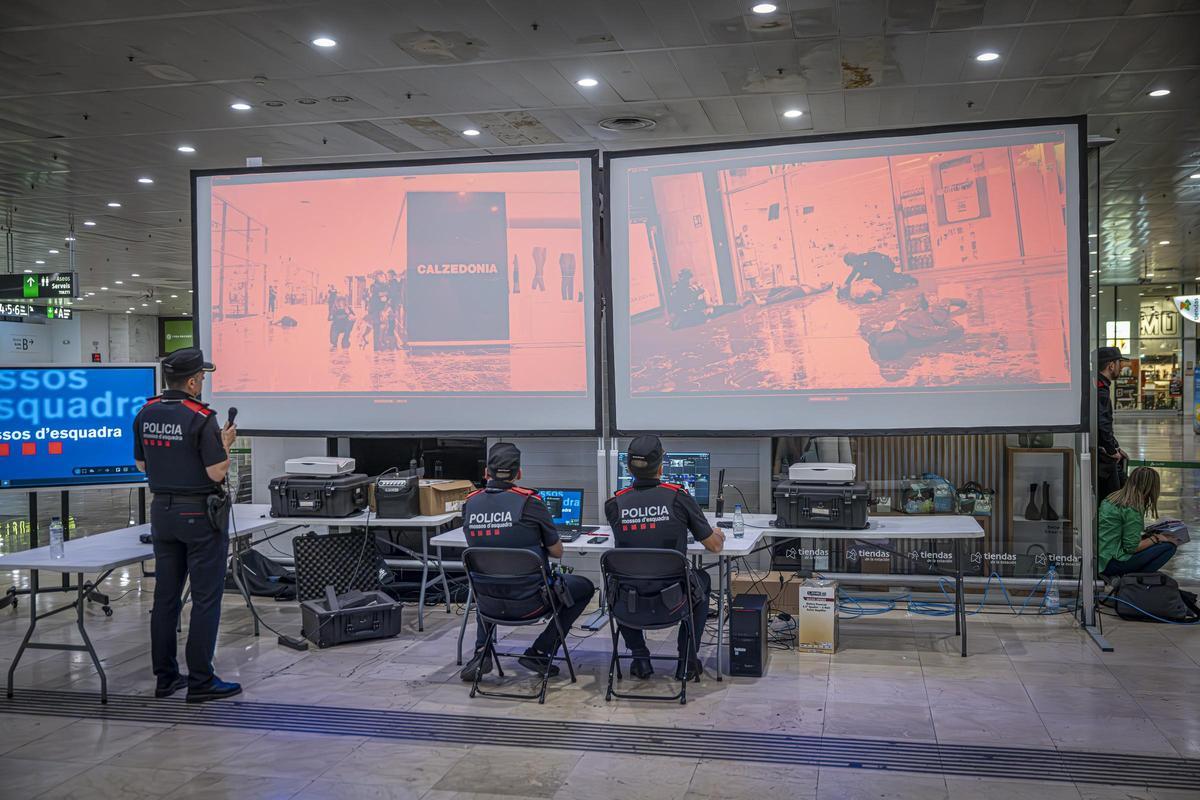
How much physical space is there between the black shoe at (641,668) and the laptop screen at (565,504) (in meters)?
1.00

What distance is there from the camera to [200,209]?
244 inches

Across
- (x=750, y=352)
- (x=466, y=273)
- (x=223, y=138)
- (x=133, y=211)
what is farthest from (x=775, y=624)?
(x=133, y=211)

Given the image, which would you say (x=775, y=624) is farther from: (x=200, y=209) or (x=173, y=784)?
(x=200, y=209)

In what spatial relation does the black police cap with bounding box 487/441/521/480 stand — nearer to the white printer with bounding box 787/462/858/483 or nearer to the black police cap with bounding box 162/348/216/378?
the black police cap with bounding box 162/348/216/378

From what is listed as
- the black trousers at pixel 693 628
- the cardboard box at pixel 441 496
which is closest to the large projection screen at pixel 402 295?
the cardboard box at pixel 441 496

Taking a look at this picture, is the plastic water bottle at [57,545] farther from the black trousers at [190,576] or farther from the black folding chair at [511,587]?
the black folding chair at [511,587]

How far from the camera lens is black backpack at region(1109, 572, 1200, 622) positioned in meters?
5.62

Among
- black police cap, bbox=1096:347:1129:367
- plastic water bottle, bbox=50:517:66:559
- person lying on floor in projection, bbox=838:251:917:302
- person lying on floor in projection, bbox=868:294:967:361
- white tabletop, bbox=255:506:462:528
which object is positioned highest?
person lying on floor in projection, bbox=838:251:917:302

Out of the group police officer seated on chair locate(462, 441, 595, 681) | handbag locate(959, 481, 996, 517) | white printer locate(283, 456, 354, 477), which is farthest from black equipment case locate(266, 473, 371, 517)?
handbag locate(959, 481, 996, 517)

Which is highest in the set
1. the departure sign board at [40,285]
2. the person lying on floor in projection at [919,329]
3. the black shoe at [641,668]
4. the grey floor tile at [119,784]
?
the departure sign board at [40,285]

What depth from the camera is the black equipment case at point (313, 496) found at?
575 cm

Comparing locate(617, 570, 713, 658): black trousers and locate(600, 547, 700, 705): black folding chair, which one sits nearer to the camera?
locate(600, 547, 700, 705): black folding chair

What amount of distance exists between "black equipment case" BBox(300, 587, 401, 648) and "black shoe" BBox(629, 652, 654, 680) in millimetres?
1567

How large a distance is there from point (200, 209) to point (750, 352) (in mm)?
3625
